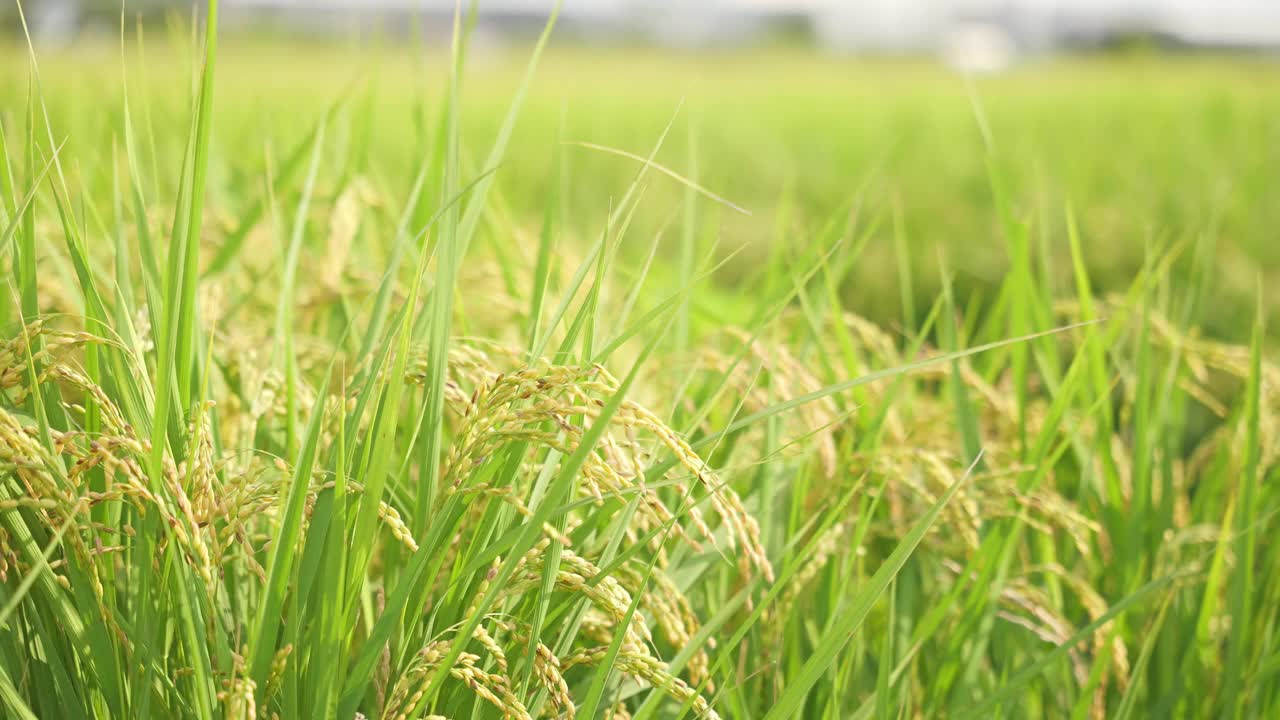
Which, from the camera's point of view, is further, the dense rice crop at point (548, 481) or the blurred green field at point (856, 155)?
the blurred green field at point (856, 155)

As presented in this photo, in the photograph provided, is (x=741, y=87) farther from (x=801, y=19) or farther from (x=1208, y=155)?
(x=801, y=19)

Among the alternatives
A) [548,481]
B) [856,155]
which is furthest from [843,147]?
[548,481]

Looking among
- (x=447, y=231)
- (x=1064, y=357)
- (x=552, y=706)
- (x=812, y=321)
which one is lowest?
(x=1064, y=357)

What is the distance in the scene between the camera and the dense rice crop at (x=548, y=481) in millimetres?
686

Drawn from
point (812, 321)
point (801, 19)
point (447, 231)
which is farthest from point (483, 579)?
point (801, 19)

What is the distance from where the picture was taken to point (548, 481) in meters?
0.81

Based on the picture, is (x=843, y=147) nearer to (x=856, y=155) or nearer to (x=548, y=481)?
(x=856, y=155)

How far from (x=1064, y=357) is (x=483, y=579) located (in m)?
2.41

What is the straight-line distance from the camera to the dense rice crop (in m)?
0.69

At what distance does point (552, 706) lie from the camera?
767 millimetres

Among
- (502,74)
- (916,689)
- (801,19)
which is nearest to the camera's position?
(916,689)

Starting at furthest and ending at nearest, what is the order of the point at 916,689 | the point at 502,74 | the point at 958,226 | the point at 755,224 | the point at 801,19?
1. the point at 801,19
2. the point at 502,74
3. the point at 755,224
4. the point at 958,226
5. the point at 916,689

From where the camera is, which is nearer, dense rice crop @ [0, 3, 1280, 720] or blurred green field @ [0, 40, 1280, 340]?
dense rice crop @ [0, 3, 1280, 720]

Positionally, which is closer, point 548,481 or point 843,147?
point 548,481
